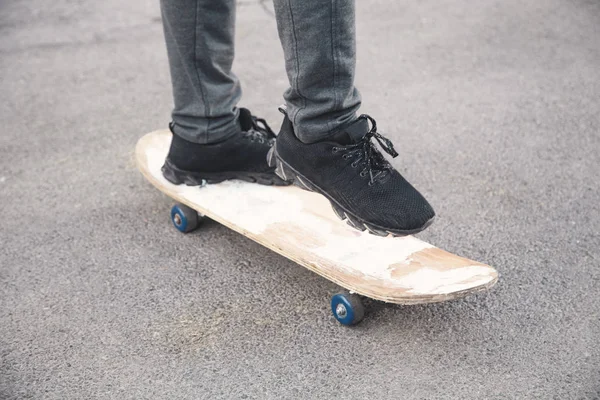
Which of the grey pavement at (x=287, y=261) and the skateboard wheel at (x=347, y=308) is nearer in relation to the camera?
the grey pavement at (x=287, y=261)

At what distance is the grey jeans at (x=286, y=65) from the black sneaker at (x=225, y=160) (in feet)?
0.12

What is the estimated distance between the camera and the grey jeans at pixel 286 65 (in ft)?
5.94

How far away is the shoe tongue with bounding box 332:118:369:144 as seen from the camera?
1.96m

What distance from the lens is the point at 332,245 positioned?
2055 millimetres

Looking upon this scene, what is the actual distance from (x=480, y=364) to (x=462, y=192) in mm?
992

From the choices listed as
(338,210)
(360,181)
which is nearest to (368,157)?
(360,181)

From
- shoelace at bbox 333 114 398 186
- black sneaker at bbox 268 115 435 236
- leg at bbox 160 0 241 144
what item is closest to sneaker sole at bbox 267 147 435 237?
black sneaker at bbox 268 115 435 236

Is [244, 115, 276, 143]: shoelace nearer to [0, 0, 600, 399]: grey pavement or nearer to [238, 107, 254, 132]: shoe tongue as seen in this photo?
[238, 107, 254, 132]: shoe tongue

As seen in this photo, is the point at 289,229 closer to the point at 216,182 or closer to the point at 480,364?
the point at 216,182

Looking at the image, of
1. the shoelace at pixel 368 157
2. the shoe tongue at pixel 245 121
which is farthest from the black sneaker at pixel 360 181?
the shoe tongue at pixel 245 121

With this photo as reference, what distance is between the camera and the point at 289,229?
2.14m

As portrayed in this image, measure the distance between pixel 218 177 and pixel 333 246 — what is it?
0.58 meters

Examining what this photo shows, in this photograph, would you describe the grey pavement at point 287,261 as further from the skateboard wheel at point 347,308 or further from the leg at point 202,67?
the leg at point 202,67

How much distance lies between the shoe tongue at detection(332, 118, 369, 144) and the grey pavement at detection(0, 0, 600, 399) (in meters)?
0.47
